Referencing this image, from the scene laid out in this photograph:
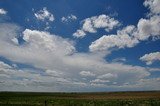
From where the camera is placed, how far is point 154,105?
4806 cm

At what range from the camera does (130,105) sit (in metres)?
48.8

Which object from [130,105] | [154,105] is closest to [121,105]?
[130,105]

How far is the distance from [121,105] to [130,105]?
62.9 inches

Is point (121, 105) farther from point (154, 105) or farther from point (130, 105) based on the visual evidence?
point (154, 105)

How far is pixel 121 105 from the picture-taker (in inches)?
1935

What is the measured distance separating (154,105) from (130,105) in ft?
13.6

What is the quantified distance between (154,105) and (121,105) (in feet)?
18.9
